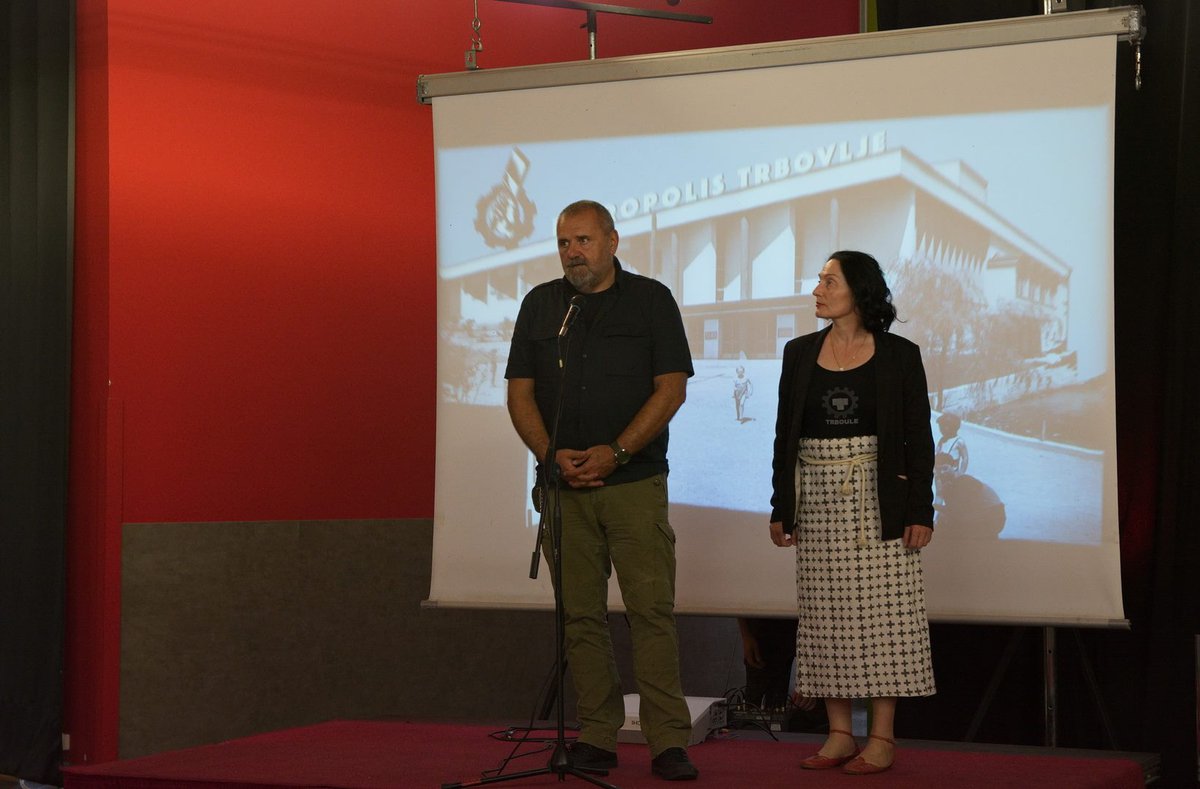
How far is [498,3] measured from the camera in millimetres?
5293

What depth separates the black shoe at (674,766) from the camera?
9.88 ft

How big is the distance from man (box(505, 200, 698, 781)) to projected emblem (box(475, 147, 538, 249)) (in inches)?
40.1

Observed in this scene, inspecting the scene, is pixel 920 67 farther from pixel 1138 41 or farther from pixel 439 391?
pixel 439 391

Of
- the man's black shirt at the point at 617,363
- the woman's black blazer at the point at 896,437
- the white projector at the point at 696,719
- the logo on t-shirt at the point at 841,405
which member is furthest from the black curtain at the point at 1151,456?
the man's black shirt at the point at 617,363

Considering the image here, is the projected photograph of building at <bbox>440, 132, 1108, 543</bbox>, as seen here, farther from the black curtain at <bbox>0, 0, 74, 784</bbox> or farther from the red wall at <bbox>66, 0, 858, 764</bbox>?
the black curtain at <bbox>0, 0, 74, 784</bbox>

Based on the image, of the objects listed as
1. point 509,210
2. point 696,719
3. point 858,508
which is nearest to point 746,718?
point 696,719

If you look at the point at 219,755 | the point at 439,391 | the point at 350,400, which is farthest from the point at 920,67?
the point at 219,755

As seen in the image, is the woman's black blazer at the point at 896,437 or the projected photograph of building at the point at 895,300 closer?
the woman's black blazer at the point at 896,437

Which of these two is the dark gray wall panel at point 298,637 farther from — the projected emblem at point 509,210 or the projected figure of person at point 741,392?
the projected emblem at point 509,210

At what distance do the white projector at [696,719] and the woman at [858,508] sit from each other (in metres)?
0.50

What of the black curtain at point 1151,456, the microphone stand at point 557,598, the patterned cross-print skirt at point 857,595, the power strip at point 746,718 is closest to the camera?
the microphone stand at point 557,598

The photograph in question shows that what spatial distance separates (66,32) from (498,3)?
1.69 m

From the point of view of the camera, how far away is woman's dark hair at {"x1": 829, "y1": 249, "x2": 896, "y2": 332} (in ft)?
10.5

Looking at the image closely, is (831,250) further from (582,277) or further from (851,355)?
(582,277)
